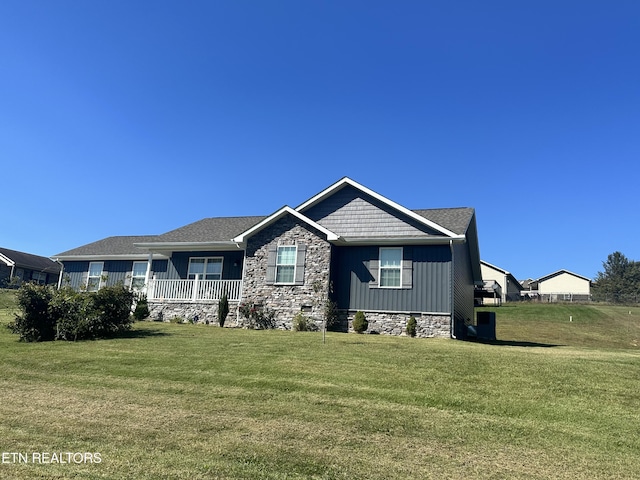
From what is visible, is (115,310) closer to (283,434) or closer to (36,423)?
(36,423)

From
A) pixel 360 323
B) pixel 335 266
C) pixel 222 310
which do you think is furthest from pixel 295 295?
pixel 222 310

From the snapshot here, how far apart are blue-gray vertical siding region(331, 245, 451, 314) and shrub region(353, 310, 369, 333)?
45cm

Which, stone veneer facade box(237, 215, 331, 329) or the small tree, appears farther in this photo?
the small tree

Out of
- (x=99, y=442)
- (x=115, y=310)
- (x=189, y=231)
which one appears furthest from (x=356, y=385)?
(x=189, y=231)

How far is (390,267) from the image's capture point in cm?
1750

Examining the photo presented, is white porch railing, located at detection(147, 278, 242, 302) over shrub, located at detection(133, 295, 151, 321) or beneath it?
over

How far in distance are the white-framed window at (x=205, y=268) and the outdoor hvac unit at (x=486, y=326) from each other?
12.0 metres

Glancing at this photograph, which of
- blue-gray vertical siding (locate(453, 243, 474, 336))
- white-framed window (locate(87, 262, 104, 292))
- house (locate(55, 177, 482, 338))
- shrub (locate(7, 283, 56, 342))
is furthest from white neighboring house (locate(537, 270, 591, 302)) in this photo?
shrub (locate(7, 283, 56, 342))

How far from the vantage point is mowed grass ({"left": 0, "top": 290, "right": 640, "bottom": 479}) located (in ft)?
14.5

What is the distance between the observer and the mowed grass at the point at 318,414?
4.43 meters

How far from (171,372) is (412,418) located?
185 inches

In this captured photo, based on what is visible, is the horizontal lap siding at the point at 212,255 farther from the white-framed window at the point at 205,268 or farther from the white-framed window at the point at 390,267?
the white-framed window at the point at 390,267

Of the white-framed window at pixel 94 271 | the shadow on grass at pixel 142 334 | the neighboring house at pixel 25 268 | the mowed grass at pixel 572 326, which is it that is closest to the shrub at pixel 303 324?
the shadow on grass at pixel 142 334

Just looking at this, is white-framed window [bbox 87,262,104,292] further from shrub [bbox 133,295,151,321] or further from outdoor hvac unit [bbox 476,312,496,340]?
outdoor hvac unit [bbox 476,312,496,340]
